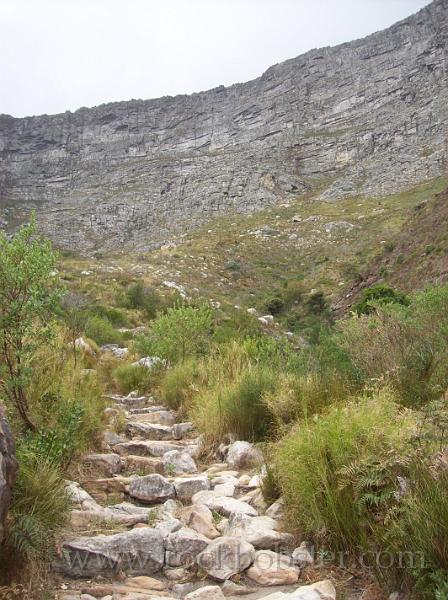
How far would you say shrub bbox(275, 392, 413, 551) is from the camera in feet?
8.50

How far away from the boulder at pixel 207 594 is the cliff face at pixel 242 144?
45139 mm

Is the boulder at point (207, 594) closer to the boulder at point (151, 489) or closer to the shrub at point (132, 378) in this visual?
the boulder at point (151, 489)

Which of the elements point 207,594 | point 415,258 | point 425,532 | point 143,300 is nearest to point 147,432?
point 207,594

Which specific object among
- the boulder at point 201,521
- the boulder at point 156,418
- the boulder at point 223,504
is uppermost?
the boulder at point 201,521

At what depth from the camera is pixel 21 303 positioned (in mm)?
3666

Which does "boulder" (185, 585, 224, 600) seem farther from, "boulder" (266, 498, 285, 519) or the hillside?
the hillside

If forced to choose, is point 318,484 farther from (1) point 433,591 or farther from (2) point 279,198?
(2) point 279,198

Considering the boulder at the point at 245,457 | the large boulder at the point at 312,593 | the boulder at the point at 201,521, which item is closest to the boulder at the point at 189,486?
the boulder at the point at 201,521

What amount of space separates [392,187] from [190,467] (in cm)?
4460

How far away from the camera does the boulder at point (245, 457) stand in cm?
444

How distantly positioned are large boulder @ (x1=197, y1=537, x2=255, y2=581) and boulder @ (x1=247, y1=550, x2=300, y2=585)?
51 mm

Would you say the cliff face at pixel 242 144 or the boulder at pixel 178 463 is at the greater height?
the cliff face at pixel 242 144

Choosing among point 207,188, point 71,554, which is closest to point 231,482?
point 71,554

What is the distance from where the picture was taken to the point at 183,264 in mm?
30859
